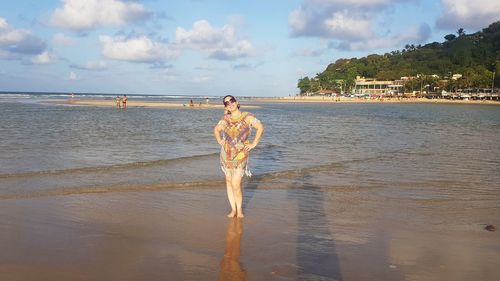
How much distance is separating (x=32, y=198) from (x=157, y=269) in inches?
166

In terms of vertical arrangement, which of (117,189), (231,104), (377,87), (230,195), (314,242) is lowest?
(314,242)

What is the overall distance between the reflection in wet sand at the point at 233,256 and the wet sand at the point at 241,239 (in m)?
0.01

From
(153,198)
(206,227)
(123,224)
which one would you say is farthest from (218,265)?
(153,198)

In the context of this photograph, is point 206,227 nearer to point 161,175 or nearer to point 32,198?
point 32,198

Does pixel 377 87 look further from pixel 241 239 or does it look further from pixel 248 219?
pixel 241 239

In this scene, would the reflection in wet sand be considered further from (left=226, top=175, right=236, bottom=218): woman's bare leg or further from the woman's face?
the woman's face

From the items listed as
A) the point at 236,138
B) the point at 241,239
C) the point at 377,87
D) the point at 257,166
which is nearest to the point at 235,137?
the point at 236,138

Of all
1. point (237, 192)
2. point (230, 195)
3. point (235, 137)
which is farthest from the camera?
point (230, 195)

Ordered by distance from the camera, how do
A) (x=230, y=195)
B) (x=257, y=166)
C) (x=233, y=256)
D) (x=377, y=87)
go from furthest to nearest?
(x=377, y=87) < (x=257, y=166) < (x=230, y=195) < (x=233, y=256)

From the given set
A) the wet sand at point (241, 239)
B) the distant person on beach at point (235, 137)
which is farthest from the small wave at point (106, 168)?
the distant person on beach at point (235, 137)

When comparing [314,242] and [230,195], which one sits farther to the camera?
[230,195]

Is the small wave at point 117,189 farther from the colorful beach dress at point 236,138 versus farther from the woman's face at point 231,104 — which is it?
the woman's face at point 231,104

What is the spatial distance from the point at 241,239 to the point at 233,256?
698mm

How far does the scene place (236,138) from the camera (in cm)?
679
